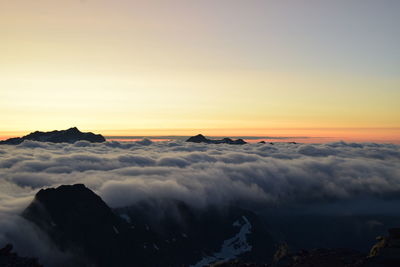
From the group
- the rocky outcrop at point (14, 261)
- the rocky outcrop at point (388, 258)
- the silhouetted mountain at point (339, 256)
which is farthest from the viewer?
the rocky outcrop at point (14, 261)

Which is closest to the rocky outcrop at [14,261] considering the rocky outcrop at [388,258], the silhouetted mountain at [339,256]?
the silhouetted mountain at [339,256]

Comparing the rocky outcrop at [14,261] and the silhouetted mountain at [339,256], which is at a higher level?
the silhouetted mountain at [339,256]

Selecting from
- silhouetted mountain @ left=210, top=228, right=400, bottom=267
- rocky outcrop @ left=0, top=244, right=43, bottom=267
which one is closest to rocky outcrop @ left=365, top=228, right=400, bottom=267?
silhouetted mountain @ left=210, top=228, right=400, bottom=267

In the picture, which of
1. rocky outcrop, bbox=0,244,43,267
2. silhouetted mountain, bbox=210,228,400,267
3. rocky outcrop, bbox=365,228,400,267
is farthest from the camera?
rocky outcrop, bbox=0,244,43,267

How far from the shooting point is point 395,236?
108 meters

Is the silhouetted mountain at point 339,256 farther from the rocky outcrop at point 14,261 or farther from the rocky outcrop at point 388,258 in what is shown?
the rocky outcrop at point 14,261

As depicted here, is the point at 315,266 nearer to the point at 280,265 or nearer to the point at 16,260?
the point at 280,265

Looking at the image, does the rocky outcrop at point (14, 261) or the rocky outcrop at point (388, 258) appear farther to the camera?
the rocky outcrop at point (14, 261)

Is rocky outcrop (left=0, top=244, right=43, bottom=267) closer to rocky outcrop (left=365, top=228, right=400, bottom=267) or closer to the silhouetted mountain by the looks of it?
the silhouetted mountain

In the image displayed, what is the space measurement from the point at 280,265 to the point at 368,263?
41.7m

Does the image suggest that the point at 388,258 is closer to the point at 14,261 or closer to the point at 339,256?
the point at 339,256

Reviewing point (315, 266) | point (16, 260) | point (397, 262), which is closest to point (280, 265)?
point (315, 266)

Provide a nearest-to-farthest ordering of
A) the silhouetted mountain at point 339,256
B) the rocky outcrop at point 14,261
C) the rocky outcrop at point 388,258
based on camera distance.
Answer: the rocky outcrop at point 388,258
the silhouetted mountain at point 339,256
the rocky outcrop at point 14,261

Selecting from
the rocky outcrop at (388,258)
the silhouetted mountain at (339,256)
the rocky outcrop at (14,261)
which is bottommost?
the rocky outcrop at (14,261)
